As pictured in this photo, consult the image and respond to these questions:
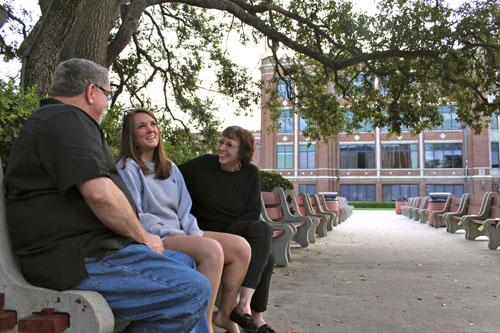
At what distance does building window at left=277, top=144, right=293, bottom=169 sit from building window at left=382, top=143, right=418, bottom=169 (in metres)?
10.9

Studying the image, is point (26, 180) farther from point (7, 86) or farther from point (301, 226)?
point (301, 226)

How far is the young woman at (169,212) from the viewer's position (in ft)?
9.66

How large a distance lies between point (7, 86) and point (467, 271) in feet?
21.1

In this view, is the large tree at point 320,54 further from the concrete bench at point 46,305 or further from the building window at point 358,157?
the building window at point 358,157

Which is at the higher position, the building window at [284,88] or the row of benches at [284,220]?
the building window at [284,88]

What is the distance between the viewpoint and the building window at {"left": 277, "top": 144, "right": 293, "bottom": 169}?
59.8 m

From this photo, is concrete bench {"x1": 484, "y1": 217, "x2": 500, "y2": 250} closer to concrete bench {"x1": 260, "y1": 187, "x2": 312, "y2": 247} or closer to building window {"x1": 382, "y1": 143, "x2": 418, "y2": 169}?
concrete bench {"x1": 260, "y1": 187, "x2": 312, "y2": 247}

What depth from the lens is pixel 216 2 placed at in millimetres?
9719

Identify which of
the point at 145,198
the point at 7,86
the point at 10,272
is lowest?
the point at 10,272

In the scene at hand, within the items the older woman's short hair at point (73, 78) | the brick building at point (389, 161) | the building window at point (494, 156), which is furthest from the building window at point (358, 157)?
the older woman's short hair at point (73, 78)

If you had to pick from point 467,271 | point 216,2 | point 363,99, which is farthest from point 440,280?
point 363,99

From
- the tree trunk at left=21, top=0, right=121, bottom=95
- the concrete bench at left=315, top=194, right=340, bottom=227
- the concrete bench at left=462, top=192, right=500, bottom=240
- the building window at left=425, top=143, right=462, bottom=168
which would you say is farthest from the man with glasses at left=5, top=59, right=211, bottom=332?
the building window at left=425, top=143, right=462, bottom=168

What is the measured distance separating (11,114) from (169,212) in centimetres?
119

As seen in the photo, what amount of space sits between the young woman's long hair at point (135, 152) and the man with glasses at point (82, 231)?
1.03 metres
